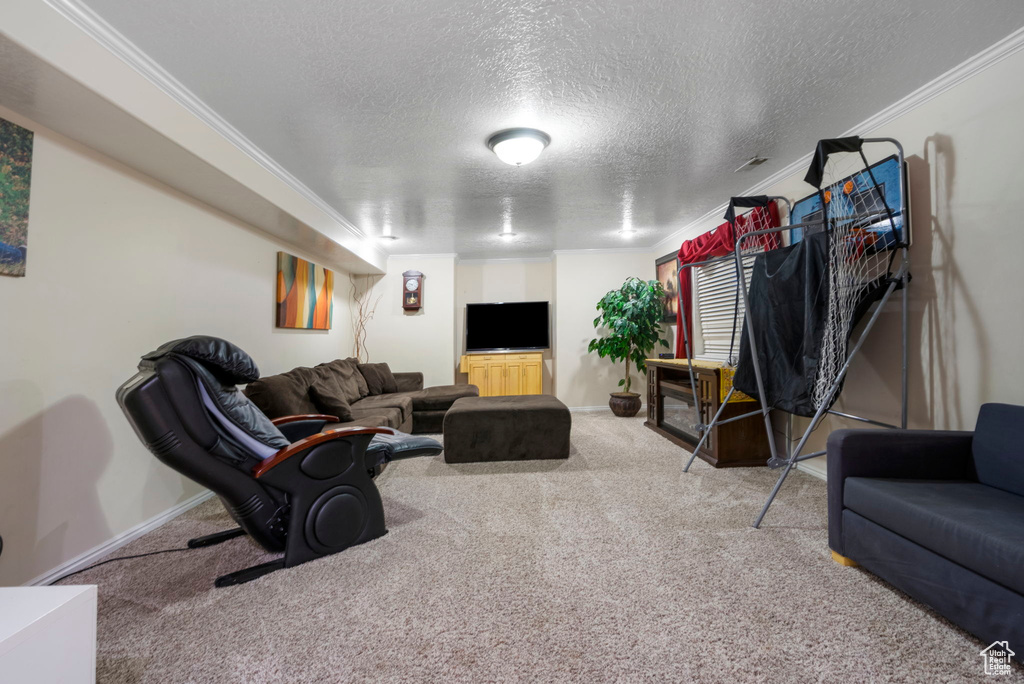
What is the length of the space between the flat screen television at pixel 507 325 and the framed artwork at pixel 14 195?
483 centimetres

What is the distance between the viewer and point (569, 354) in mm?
6102

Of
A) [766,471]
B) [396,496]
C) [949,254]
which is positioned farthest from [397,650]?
[949,254]

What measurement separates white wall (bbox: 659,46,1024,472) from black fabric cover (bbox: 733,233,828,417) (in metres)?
0.72

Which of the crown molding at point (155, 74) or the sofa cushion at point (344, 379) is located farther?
the sofa cushion at point (344, 379)

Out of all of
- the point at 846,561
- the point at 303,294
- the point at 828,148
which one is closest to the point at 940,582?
the point at 846,561

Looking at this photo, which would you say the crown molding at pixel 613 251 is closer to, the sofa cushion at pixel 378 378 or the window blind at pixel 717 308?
the window blind at pixel 717 308

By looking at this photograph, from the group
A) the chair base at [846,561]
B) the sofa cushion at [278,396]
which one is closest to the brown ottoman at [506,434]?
the sofa cushion at [278,396]

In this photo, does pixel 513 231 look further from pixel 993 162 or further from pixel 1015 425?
pixel 1015 425

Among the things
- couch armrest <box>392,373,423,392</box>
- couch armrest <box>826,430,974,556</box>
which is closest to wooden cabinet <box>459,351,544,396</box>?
couch armrest <box>392,373,423,392</box>

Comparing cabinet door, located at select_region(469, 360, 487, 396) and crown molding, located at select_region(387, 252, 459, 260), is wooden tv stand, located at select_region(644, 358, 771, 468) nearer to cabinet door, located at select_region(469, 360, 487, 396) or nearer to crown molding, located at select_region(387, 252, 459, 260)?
cabinet door, located at select_region(469, 360, 487, 396)

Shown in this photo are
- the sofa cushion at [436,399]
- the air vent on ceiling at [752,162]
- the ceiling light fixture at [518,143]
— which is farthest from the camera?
the sofa cushion at [436,399]

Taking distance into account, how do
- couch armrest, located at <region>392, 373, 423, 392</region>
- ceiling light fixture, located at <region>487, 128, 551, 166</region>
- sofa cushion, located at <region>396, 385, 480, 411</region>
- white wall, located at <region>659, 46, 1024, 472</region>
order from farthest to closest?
couch armrest, located at <region>392, 373, 423, 392</region> → sofa cushion, located at <region>396, 385, 480, 411</region> → ceiling light fixture, located at <region>487, 128, 551, 166</region> → white wall, located at <region>659, 46, 1024, 472</region>

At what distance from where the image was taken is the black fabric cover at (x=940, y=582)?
47.9 inches

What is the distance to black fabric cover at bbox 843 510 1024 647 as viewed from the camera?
1217 mm
